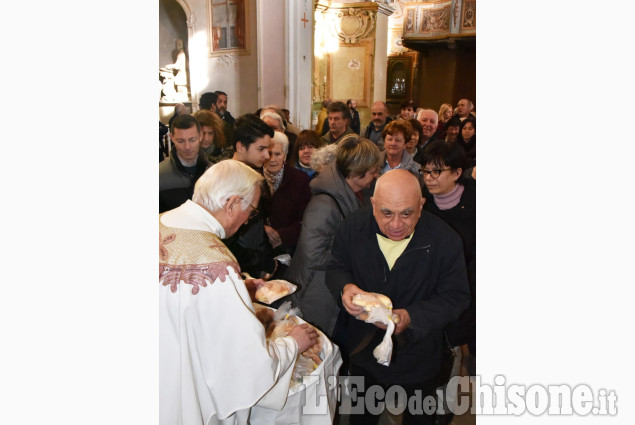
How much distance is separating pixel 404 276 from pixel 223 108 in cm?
189

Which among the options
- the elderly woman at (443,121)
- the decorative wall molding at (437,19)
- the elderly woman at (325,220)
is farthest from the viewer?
the decorative wall molding at (437,19)

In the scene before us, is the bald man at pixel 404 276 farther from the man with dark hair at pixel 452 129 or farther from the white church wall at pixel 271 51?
the man with dark hair at pixel 452 129

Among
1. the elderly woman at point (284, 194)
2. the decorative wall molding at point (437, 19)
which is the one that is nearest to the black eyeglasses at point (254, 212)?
the elderly woman at point (284, 194)

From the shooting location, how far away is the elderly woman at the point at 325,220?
259 centimetres

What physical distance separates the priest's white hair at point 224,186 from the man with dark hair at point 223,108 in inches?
61.8

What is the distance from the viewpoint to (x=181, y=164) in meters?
2.61

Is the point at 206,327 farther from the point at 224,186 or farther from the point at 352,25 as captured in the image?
the point at 352,25

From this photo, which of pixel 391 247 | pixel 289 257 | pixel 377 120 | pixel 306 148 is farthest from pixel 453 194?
pixel 377 120

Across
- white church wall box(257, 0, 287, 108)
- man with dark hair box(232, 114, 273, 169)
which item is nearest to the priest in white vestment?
man with dark hair box(232, 114, 273, 169)

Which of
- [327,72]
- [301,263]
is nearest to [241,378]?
[301,263]

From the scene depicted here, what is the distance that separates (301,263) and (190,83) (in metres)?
1.38

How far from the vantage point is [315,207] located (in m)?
2.61

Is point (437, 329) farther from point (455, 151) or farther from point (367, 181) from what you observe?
point (455, 151)

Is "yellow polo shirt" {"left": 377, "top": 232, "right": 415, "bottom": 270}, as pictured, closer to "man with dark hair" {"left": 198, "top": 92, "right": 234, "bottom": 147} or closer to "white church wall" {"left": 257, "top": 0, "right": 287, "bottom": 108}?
"man with dark hair" {"left": 198, "top": 92, "right": 234, "bottom": 147}
